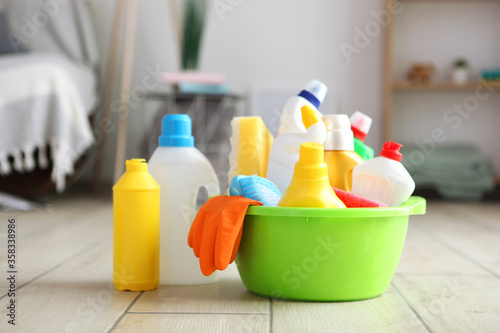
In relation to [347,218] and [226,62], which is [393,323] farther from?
[226,62]

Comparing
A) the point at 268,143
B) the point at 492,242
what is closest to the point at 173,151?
the point at 268,143

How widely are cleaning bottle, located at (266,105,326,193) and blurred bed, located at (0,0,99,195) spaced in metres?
1.19

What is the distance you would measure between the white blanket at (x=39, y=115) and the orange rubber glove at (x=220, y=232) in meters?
1.19

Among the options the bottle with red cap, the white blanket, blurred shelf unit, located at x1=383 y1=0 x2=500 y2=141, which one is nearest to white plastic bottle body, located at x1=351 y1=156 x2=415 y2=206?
the bottle with red cap

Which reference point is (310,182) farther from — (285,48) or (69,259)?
(285,48)

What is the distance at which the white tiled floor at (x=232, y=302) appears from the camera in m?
0.68

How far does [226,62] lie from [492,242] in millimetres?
1516

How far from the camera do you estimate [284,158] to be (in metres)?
0.83

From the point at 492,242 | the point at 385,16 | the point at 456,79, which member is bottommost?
the point at 492,242

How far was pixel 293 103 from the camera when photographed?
2.83 feet

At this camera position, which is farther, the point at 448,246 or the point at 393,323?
the point at 448,246

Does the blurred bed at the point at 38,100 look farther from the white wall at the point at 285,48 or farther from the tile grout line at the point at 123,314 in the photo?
the tile grout line at the point at 123,314

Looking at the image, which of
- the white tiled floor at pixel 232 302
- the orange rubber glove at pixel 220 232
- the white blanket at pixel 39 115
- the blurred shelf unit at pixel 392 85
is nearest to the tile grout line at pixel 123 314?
the white tiled floor at pixel 232 302

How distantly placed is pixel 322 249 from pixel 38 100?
1.38m
